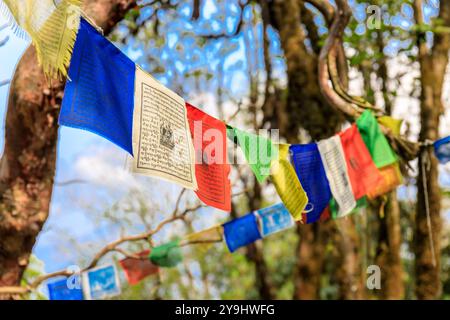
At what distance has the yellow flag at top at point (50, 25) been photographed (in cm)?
182

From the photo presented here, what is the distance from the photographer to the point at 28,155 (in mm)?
3373

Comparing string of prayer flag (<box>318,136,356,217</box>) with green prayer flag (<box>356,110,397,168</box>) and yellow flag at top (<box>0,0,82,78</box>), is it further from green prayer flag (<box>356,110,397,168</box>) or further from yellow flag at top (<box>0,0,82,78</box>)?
yellow flag at top (<box>0,0,82,78</box>)

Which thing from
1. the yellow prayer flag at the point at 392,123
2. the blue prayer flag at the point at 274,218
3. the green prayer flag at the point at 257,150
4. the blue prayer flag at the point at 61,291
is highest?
the yellow prayer flag at the point at 392,123

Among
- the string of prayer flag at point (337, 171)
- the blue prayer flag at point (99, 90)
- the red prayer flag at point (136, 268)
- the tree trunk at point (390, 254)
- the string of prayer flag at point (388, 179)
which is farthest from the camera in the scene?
the tree trunk at point (390, 254)

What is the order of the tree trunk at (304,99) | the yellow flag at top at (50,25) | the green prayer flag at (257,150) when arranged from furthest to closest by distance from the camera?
the tree trunk at (304,99)
the green prayer flag at (257,150)
the yellow flag at top at (50,25)

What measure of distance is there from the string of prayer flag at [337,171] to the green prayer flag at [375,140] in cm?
24

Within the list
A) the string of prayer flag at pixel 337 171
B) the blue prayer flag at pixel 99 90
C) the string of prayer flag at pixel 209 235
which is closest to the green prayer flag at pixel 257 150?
the string of prayer flag at pixel 337 171

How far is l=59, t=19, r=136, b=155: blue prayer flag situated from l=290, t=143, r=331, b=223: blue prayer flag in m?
1.34

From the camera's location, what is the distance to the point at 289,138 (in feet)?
20.2

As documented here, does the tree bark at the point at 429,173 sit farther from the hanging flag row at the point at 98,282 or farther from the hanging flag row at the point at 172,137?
the hanging flag row at the point at 98,282

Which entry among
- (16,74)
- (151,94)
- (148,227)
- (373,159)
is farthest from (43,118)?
(148,227)

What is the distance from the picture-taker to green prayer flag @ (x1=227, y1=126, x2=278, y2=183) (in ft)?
9.31

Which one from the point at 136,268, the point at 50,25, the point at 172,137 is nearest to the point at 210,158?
the point at 172,137

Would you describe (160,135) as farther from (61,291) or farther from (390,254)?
(390,254)
